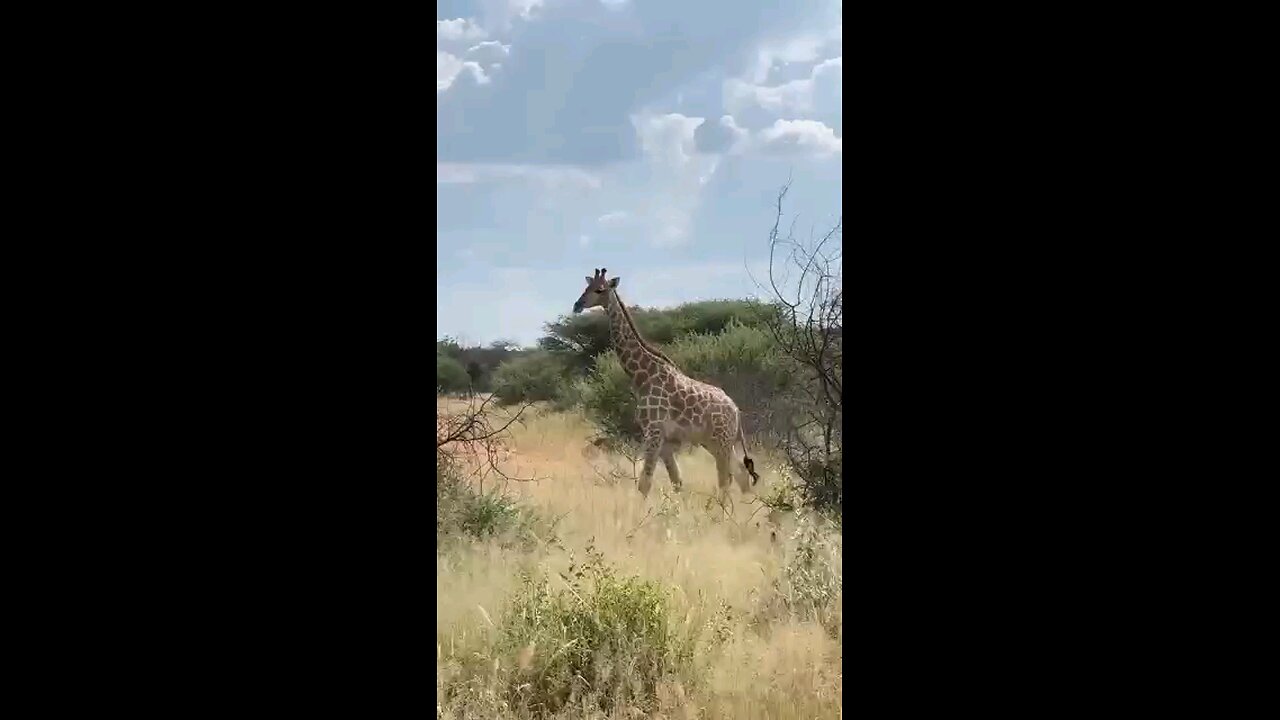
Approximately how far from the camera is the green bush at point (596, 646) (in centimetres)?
203

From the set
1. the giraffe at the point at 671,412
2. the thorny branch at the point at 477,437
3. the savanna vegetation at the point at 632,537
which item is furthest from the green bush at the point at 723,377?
the thorny branch at the point at 477,437

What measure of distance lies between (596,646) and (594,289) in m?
0.99

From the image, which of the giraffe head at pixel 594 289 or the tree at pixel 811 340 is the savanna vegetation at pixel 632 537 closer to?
the tree at pixel 811 340

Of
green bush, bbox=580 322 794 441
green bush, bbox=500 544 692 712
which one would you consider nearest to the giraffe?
green bush, bbox=580 322 794 441

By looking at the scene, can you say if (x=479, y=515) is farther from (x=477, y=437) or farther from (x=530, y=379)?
(x=530, y=379)

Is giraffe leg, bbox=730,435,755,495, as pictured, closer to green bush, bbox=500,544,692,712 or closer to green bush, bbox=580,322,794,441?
green bush, bbox=580,322,794,441
